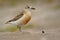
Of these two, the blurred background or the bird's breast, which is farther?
the blurred background

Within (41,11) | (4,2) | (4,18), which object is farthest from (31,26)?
(4,2)

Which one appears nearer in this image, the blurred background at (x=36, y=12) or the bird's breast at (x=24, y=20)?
the bird's breast at (x=24, y=20)

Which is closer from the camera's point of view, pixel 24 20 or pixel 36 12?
pixel 24 20

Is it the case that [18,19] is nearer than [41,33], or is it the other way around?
[41,33]

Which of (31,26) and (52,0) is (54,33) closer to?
(31,26)

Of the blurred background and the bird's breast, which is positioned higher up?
the blurred background

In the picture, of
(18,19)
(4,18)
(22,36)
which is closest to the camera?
(22,36)

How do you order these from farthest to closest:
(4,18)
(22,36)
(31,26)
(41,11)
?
(41,11), (4,18), (31,26), (22,36)

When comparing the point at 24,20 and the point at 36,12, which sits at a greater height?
Result: the point at 36,12

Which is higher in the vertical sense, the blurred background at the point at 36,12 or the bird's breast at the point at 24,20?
the blurred background at the point at 36,12

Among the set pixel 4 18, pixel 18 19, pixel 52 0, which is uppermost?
pixel 52 0

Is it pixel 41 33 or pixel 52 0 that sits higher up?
pixel 52 0
